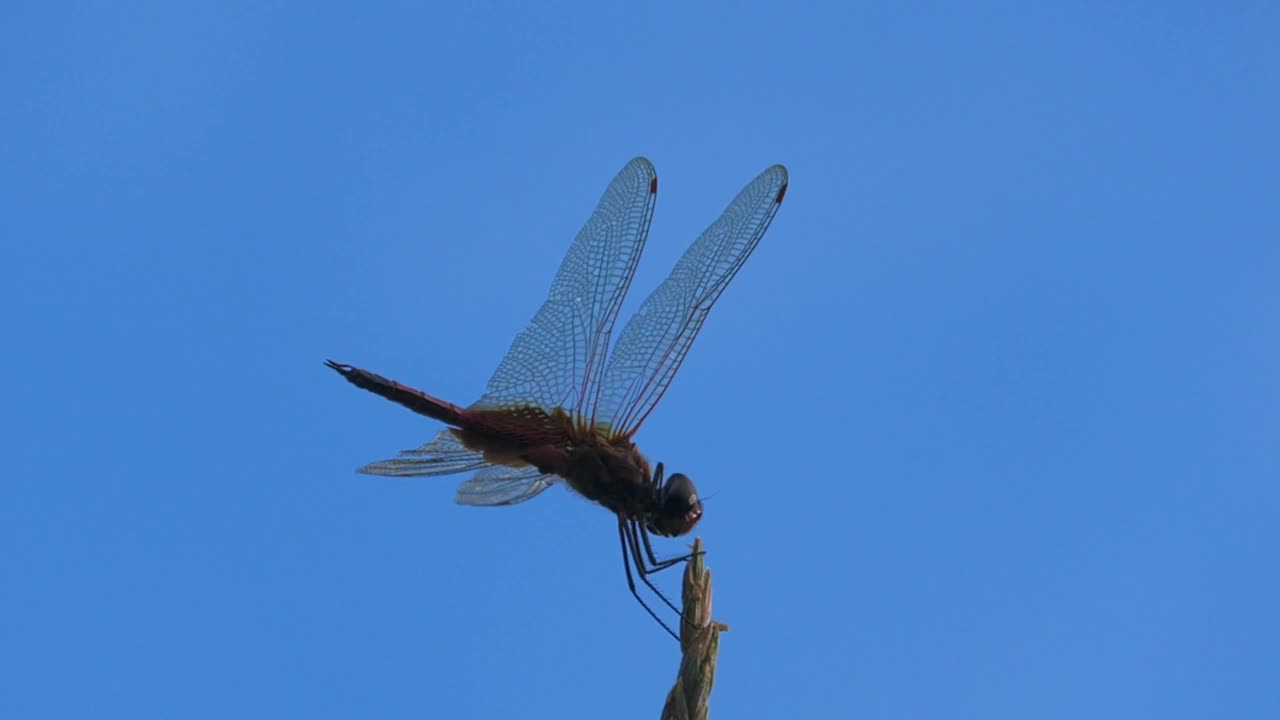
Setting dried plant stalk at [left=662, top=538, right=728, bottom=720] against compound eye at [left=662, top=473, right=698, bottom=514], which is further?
compound eye at [left=662, top=473, right=698, bottom=514]

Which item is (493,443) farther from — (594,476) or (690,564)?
(690,564)

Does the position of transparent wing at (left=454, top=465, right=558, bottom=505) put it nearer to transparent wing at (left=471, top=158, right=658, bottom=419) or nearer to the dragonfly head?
transparent wing at (left=471, top=158, right=658, bottom=419)

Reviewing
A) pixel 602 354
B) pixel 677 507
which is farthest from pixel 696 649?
pixel 602 354

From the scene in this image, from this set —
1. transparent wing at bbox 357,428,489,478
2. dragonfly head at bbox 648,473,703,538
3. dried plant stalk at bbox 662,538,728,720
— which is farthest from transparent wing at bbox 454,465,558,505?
dried plant stalk at bbox 662,538,728,720

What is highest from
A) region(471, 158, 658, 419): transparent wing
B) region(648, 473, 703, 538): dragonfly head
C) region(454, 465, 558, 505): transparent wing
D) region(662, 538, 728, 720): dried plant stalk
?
region(471, 158, 658, 419): transparent wing

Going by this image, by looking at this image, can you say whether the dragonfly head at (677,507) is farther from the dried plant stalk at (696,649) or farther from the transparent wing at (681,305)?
the dried plant stalk at (696,649)

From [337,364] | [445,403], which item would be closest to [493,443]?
[445,403]
